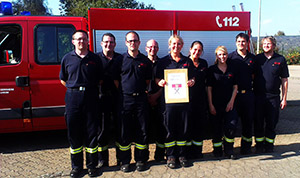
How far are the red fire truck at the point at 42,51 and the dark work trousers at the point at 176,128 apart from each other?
157 centimetres

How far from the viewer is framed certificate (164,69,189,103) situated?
330 cm

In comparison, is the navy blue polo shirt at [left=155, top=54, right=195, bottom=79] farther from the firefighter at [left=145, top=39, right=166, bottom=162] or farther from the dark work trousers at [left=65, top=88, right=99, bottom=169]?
the dark work trousers at [left=65, top=88, right=99, bottom=169]

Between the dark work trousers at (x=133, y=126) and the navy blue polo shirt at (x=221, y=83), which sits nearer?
the dark work trousers at (x=133, y=126)

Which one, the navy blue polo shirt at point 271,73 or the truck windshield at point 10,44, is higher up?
the truck windshield at point 10,44

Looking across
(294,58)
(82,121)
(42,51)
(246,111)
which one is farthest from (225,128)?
(294,58)

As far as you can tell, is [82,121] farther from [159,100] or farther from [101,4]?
A: [101,4]

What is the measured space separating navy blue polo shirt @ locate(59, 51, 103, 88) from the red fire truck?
3.25 feet

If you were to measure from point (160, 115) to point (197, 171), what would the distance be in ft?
3.16

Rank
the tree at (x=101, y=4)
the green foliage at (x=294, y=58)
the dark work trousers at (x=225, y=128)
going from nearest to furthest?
the dark work trousers at (x=225, y=128) < the tree at (x=101, y=4) < the green foliage at (x=294, y=58)

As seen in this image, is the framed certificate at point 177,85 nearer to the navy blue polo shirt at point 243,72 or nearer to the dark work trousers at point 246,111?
the navy blue polo shirt at point 243,72

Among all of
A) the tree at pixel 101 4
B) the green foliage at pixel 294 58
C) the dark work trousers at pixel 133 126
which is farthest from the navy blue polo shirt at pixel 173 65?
the green foliage at pixel 294 58

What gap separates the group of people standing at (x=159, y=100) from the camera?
320 centimetres

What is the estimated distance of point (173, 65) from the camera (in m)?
3.35

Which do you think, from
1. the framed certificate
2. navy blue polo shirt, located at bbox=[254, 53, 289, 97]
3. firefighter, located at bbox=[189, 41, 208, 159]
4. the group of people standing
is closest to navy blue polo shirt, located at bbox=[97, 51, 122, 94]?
the group of people standing
